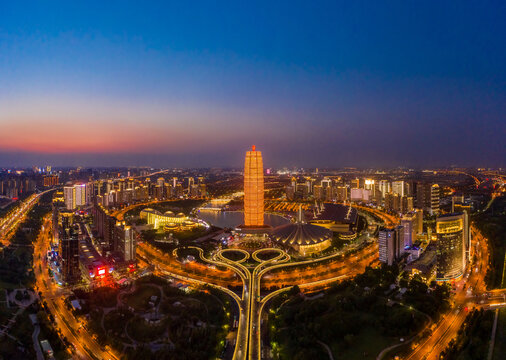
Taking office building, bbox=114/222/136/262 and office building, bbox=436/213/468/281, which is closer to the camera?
office building, bbox=436/213/468/281

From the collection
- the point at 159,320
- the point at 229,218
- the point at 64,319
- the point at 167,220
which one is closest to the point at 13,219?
the point at 167,220

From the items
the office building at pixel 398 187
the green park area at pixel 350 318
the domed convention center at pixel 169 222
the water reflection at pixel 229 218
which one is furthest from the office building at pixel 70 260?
the office building at pixel 398 187

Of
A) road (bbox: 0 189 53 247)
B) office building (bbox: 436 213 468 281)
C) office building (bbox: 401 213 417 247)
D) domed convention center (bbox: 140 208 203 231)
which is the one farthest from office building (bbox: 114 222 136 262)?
office building (bbox: 401 213 417 247)

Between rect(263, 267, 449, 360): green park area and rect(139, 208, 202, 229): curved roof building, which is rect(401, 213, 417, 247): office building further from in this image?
rect(139, 208, 202, 229): curved roof building

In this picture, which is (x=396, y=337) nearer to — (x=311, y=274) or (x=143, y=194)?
(x=311, y=274)

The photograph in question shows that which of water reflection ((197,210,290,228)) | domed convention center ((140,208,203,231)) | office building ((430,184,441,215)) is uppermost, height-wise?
office building ((430,184,441,215))

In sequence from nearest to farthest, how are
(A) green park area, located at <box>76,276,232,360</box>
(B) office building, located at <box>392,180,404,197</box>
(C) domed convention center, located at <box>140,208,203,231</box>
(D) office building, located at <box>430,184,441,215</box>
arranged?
(A) green park area, located at <box>76,276,232,360</box> < (C) domed convention center, located at <box>140,208,203,231</box> < (D) office building, located at <box>430,184,441,215</box> < (B) office building, located at <box>392,180,404,197</box>

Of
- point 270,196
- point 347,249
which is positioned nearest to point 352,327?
point 347,249
